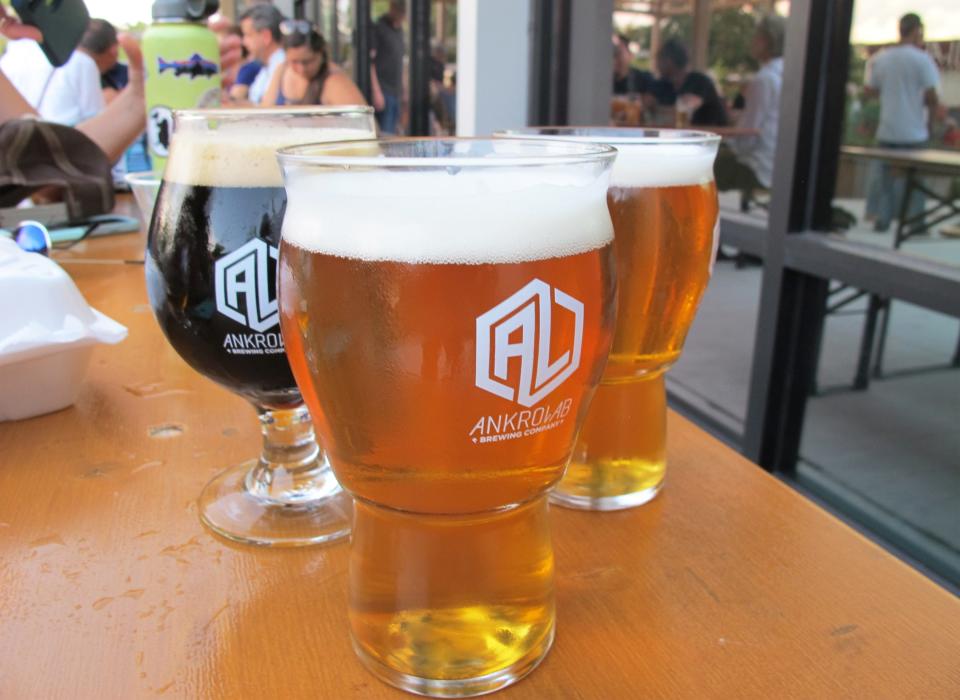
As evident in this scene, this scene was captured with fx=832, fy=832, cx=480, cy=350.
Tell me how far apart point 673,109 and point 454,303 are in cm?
332

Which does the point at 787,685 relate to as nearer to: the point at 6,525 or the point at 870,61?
the point at 6,525

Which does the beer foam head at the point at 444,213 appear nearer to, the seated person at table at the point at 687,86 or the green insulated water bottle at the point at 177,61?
the green insulated water bottle at the point at 177,61

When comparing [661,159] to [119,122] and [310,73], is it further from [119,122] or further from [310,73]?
[310,73]

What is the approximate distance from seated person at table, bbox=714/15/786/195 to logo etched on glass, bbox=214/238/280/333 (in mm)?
2237

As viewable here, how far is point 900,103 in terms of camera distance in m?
2.43

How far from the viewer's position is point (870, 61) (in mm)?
2078

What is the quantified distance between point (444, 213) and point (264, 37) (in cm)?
445

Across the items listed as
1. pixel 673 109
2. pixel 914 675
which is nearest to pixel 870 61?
pixel 673 109

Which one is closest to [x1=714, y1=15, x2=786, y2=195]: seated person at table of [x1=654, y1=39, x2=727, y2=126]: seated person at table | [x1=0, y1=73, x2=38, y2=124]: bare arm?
[x1=654, y1=39, x2=727, y2=126]: seated person at table

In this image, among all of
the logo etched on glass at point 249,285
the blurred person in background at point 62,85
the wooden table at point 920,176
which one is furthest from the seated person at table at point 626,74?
the logo etched on glass at point 249,285

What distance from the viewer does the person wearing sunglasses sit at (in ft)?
11.8

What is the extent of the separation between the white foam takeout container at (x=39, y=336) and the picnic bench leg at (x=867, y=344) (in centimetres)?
292

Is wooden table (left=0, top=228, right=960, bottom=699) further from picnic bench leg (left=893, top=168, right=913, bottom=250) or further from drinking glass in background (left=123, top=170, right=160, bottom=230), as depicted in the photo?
picnic bench leg (left=893, top=168, right=913, bottom=250)

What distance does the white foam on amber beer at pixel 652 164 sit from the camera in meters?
0.53
